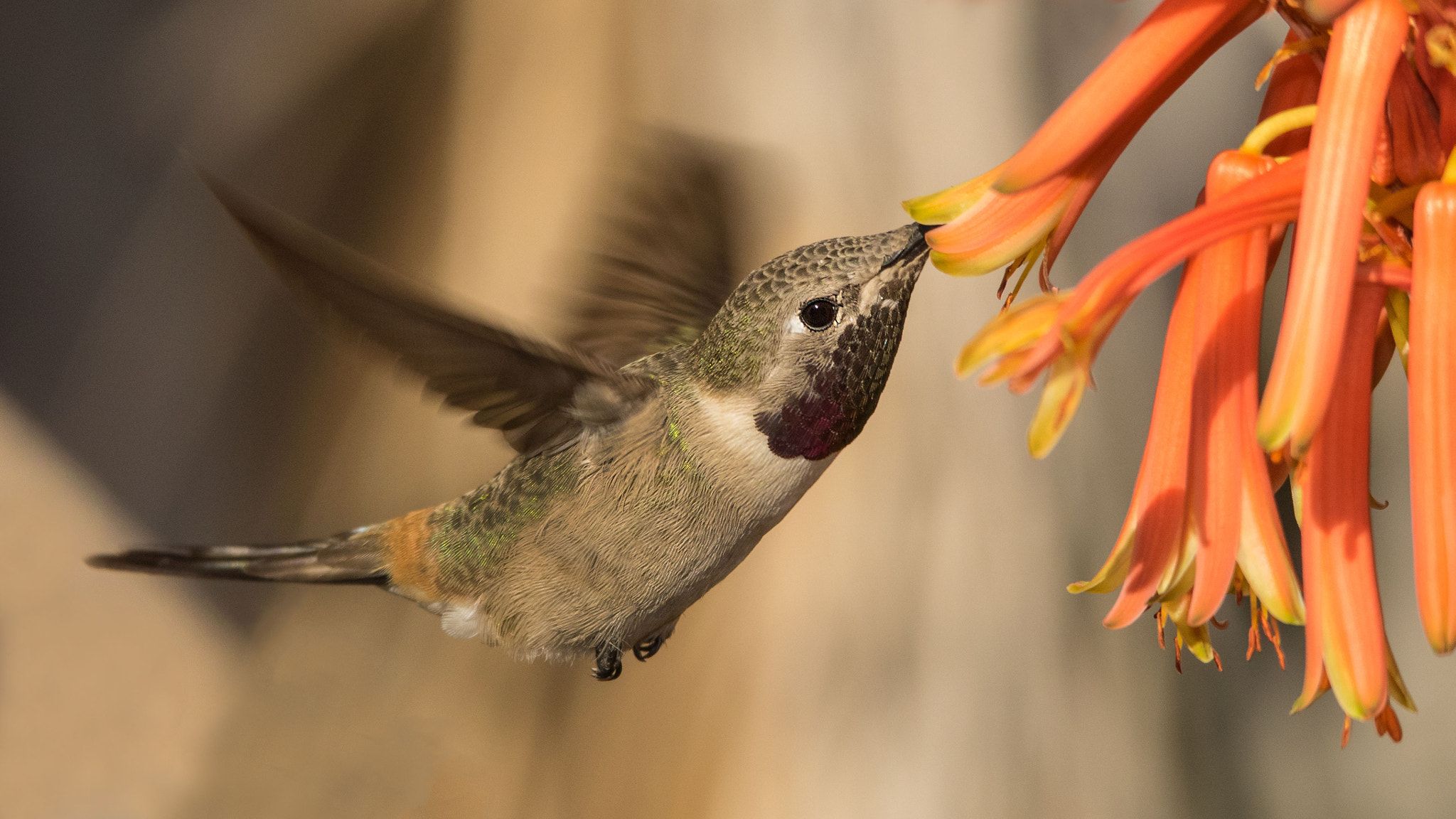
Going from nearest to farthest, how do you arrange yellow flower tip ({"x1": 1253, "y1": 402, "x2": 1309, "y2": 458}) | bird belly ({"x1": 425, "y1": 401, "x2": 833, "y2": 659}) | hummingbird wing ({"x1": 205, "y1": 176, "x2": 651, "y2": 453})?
yellow flower tip ({"x1": 1253, "y1": 402, "x2": 1309, "y2": 458}) < hummingbird wing ({"x1": 205, "y1": 176, "x2": 651, "y2": 453}) < bird belly ({"x1": 425, "y1": 401, "x2": 833, "y2": 659})

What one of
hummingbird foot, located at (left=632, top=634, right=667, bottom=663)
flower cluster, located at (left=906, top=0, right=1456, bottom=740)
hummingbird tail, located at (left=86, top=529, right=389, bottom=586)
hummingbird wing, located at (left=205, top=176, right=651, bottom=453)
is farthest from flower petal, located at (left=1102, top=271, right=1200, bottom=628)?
hummingbird tail, located at (left=86, top=529, right=389, bottom=586)

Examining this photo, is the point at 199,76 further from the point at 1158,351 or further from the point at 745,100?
the point at 1158,351

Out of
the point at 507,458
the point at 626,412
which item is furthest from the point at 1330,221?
the point at 507,458

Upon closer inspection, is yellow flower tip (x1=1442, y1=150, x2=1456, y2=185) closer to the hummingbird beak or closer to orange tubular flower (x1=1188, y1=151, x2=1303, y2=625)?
orange tubular flower (x1=1188, y1=151, x2=1303, y2=625)

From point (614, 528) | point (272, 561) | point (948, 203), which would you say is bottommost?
point (272, 561)

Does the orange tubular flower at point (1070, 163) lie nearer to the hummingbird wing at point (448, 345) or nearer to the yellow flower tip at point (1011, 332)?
the yellow flower tip at point (1011, 332)

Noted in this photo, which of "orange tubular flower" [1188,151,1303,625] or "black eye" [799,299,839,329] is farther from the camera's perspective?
"black eye" [799,299,839,329]

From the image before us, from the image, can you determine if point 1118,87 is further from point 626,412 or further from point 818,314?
point 626,412
